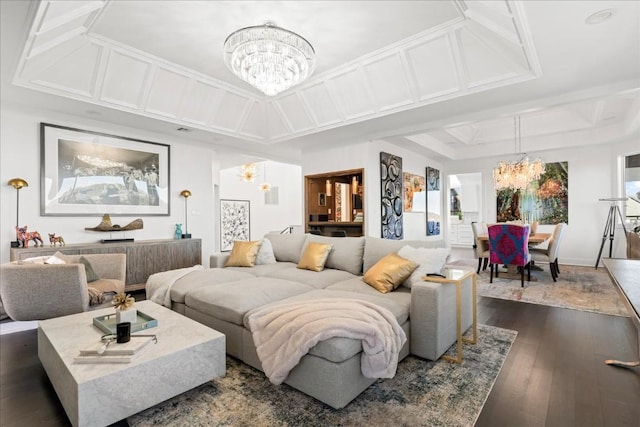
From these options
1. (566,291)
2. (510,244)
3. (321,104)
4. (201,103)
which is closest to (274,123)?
(321,104)

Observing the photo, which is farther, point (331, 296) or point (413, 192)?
point (413, 192)

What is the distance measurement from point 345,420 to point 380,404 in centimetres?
26

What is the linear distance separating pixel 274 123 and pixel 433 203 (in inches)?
185

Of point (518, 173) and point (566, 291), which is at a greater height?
point (518, 173)

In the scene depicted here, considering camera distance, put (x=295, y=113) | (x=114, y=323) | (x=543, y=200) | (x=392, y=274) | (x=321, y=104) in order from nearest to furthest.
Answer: (x=114, y=323)
(x=392, y=274)
(x=321, y=104)
(x=295, y=113)
(x=543, y=200)

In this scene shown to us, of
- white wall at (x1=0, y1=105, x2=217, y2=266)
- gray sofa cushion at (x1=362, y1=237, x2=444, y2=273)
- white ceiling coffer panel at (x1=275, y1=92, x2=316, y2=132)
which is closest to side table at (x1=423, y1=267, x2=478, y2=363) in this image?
gray sofa cushion at (x1=362, y1=237, x2=444, y2=273)

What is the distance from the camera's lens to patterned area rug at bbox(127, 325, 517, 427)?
5.72 feet

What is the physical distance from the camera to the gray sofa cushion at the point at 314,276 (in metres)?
3.13

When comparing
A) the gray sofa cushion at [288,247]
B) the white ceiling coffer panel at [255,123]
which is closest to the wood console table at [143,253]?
the gray sofa cushion at [288,247]

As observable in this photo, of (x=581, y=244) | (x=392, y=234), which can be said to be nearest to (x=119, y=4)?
(x=392, y=234)

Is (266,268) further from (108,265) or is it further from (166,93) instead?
(166,93)

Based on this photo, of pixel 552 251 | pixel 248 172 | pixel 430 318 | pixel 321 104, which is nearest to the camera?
pixel 430 318

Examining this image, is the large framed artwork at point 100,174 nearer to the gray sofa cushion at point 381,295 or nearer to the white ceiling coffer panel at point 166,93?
the white ceiling coffer panel at point 166,93

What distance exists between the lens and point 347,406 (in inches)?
73.2
